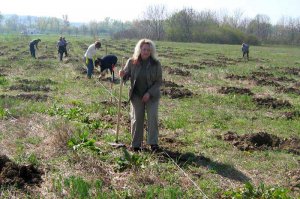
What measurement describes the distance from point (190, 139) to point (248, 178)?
215cm

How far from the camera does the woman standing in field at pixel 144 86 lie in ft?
22.2

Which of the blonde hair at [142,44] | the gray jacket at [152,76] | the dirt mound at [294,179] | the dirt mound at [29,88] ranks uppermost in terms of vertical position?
the blonde hair at [142,44]

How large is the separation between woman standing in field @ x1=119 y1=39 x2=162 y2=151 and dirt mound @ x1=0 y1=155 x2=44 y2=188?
1.99 meters

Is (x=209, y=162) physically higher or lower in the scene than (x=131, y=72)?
lower

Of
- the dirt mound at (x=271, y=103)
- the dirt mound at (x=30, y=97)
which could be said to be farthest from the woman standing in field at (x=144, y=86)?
the dirt mound at (x=271, y=103)

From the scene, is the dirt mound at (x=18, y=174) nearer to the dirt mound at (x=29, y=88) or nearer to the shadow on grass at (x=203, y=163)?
the shadow on grass at (x=203, y=163)

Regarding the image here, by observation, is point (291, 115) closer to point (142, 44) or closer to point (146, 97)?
point (146, 97)

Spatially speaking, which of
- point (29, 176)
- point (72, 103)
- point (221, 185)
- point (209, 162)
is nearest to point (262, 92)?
point (72, 103)

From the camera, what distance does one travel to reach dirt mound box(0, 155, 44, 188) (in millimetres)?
5266

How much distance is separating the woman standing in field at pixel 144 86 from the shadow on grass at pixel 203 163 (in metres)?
0.32

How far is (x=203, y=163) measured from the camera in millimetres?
6750

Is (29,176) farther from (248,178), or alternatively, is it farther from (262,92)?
(262,92)

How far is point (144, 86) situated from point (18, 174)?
2.57m

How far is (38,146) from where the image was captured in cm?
718
